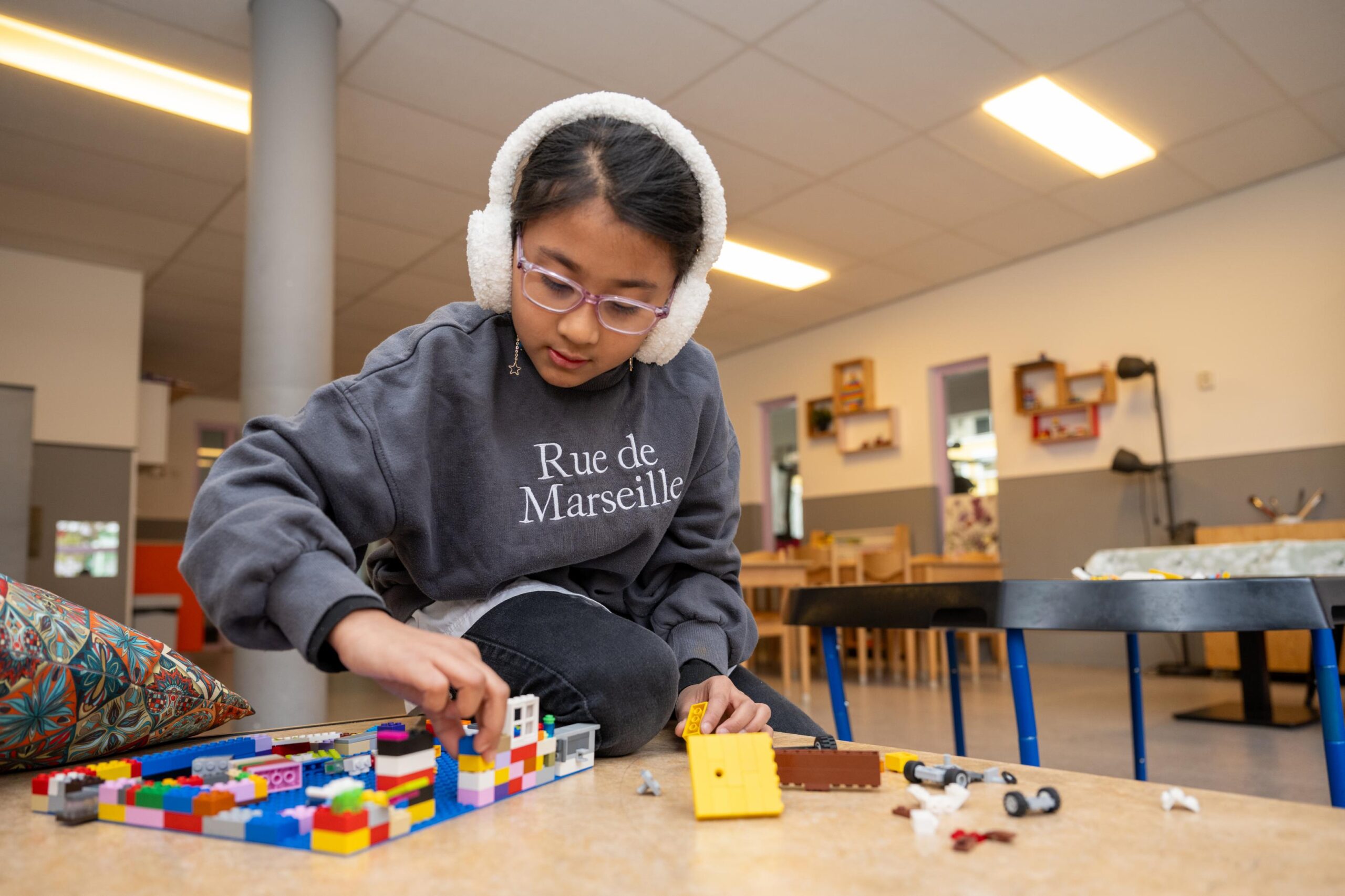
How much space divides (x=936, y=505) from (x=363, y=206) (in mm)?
4479

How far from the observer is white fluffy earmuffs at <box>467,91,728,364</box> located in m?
1.00

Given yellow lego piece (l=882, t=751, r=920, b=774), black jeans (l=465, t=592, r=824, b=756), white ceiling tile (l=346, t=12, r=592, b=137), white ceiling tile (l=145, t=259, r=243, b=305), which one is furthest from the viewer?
white ceiling tile (l=145, t=259, r=243, b=305)

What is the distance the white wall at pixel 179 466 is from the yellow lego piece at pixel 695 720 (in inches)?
404

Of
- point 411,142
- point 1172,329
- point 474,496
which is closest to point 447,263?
point 411,142

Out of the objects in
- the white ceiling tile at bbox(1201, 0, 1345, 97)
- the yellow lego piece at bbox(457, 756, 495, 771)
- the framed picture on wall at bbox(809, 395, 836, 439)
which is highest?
the white ceiling tile at bbox(1201, 0, 1345, 97)

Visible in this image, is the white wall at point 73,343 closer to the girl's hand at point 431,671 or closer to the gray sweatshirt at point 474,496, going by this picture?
the gray sweatshirt at point 474,496

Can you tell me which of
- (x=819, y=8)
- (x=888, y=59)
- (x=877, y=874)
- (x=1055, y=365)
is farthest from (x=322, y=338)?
(x=1055, y=365)

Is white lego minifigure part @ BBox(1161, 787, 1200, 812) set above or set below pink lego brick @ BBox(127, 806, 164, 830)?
below

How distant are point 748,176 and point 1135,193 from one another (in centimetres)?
228

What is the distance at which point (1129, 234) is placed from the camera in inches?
222

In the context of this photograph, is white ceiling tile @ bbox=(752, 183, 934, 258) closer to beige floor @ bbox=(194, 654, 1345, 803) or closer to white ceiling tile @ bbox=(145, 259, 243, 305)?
beige floor @ bbox=(194, 654, 1345, 803)

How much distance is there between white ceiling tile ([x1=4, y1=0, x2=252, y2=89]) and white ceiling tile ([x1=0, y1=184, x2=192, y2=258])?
5.97ft

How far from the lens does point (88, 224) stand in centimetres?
526

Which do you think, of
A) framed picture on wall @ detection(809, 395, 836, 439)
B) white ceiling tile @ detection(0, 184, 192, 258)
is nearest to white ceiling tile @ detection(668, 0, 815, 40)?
white ceiling tile @ detection(0, 184, 192, 258)
